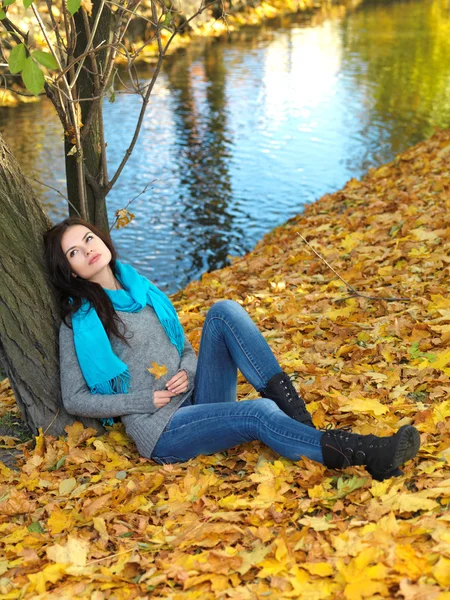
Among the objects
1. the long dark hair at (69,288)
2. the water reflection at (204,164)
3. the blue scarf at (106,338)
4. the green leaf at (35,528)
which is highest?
the long dark hair at (69,288)

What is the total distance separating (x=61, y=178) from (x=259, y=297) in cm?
569

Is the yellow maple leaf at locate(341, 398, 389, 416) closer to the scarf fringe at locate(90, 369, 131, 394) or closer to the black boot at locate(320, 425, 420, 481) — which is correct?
the black boot at locate(320, 425, 420, 481)

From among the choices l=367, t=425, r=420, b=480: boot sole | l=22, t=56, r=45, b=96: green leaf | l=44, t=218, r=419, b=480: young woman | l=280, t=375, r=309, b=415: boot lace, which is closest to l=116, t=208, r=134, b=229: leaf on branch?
l=44, t=218, r=419, b=480: young woman

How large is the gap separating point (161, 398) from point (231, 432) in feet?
1.22

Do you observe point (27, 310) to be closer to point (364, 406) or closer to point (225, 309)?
point (225, 309)

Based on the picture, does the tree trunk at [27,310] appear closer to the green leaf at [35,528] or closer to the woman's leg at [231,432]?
the woman's leg at [231,432]

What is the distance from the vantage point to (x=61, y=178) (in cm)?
986

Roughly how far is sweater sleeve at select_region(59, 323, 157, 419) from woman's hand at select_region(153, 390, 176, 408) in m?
0.02

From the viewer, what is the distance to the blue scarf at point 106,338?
3072mm

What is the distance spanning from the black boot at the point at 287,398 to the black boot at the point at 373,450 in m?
0.28

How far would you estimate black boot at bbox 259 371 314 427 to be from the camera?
9.76 ft

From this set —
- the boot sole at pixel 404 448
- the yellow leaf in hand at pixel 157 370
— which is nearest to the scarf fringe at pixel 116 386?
the yellow leaf in hand at pixel 157 370

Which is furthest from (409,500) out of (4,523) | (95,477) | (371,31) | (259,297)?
(371,31)

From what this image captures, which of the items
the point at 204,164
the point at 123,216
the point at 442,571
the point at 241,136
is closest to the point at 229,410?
the point at 442,571
